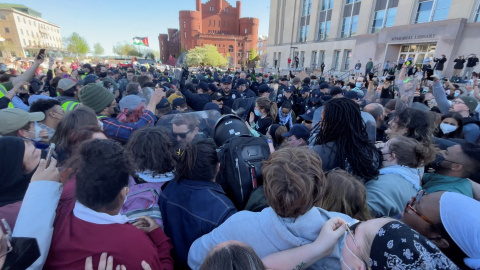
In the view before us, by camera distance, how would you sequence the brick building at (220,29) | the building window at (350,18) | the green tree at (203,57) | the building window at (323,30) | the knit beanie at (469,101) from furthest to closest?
the brick building at (220,29), the green tree at (203,57), the building window at (323,30), the building window at (350,18), the knit beanie at (469,101)

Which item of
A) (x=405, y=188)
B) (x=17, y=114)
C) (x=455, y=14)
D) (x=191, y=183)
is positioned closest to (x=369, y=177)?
(x=405, y=188)

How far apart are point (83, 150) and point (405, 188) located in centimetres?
249

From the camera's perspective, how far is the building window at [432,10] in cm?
1721

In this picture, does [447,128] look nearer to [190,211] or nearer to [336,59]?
[190,211]

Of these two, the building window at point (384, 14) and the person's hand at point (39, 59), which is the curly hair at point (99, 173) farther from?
the building window at point (384, 14)

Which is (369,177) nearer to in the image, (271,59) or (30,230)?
(30,230)

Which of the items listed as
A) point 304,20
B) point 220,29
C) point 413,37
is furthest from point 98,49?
point 413,37

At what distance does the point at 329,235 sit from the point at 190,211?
965mm

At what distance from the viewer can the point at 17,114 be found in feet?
7.57

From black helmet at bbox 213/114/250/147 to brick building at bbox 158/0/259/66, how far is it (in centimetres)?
6048

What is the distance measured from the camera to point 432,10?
17.9m

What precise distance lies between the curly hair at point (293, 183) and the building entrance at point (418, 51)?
2383cm

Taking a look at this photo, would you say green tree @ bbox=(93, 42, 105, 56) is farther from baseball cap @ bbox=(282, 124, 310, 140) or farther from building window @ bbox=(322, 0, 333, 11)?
baseball cap @ bbox=(282, 124, 310, 140)

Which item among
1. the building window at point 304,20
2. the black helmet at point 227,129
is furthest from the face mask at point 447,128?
the building window at point 304,20
